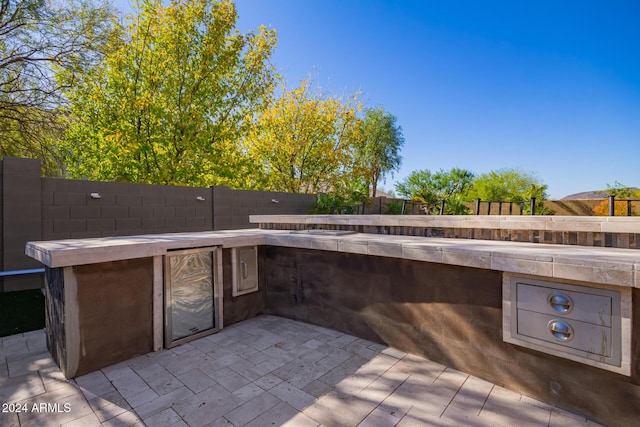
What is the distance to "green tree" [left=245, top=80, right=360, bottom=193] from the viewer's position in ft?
48.5

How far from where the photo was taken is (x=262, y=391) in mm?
2711

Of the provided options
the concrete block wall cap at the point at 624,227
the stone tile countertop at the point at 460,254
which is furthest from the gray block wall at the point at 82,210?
the concrete block wall cap at the point at 624,227

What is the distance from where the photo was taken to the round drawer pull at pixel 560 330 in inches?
90.0

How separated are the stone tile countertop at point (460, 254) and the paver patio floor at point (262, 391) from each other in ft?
3.72

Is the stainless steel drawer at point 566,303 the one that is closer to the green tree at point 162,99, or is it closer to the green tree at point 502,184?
the green tree at point 162,99

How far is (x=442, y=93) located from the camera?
1744cm

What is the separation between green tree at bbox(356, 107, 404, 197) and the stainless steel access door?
2293 cm

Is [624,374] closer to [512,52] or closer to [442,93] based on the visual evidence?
[512,52]

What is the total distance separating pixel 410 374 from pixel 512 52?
14932 millimetres

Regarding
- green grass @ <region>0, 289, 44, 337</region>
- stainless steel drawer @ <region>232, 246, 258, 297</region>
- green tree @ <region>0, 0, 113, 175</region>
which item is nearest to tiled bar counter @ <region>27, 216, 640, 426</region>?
stainless steel drawer @ <region>232, 246, 258, 297</region>

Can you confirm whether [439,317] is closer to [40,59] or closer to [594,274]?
[594,274]

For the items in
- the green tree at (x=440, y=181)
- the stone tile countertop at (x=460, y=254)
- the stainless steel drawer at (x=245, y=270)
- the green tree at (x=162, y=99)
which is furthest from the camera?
the green tree at (x=440, y=181)

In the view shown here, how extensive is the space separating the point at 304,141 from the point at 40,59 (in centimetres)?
965

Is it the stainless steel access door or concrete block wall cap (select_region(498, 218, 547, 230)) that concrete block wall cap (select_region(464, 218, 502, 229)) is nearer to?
concrete block wall cap (select_region(498, 218, 547, 230))
